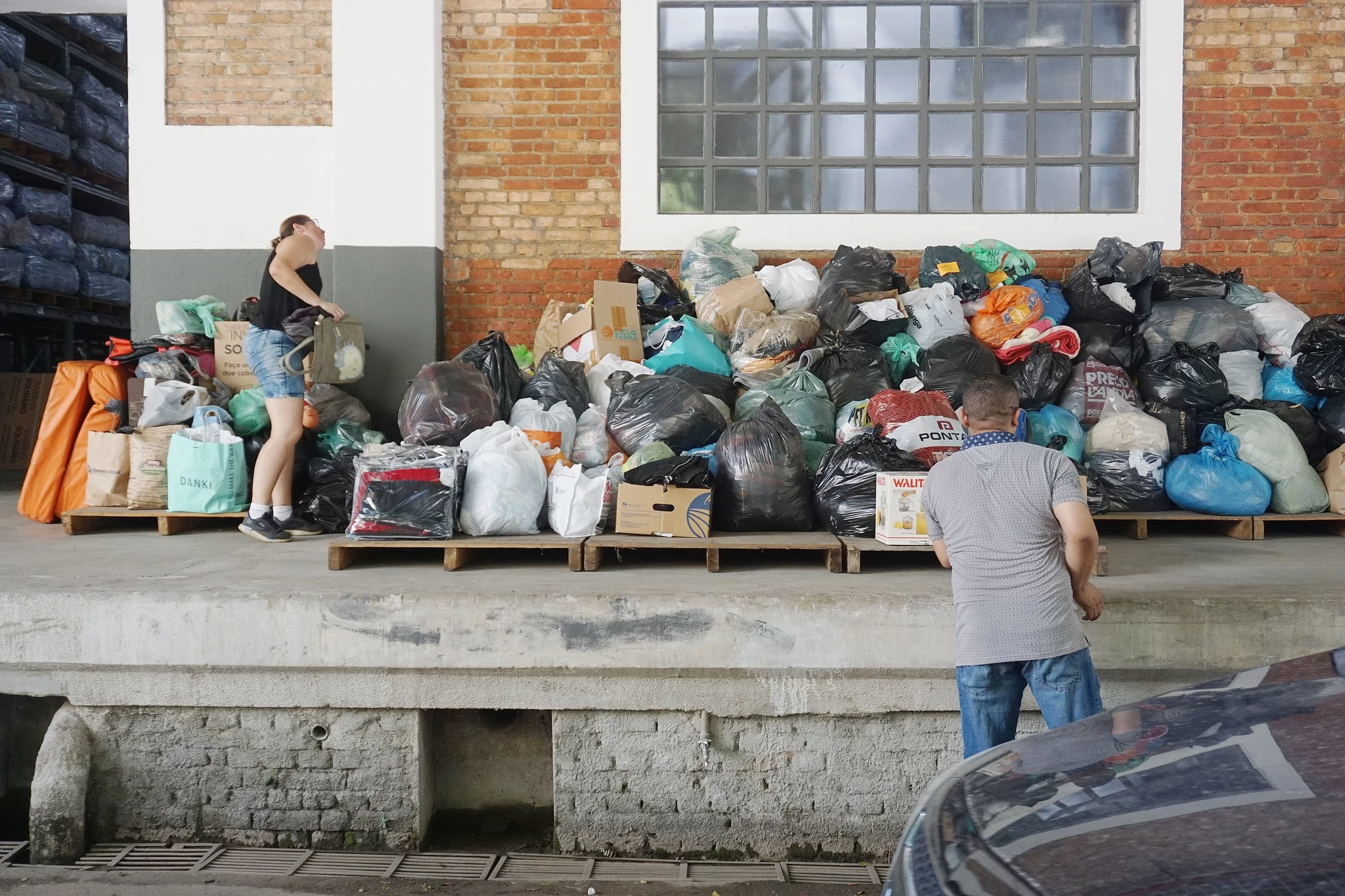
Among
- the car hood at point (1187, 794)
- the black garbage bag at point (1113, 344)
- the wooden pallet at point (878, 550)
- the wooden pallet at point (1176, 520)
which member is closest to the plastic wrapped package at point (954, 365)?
the black garbage bag at point (1113, 344)

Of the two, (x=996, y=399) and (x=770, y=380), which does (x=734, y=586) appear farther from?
(x=770, y=380)

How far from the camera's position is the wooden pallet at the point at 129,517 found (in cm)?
500

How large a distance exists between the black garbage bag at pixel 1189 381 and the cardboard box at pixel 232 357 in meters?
5.38

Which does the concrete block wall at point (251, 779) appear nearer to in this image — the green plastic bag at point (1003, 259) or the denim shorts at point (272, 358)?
the denim shorts at point (272, 358)

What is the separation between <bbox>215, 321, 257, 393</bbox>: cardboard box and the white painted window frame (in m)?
2.58

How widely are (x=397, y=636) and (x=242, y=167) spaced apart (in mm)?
4315

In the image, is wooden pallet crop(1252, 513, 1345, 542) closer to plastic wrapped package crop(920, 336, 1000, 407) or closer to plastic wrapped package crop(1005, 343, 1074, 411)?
plastic wrapped package crop(1005, 343, 1074, 411)

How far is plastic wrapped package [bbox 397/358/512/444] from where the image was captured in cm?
474

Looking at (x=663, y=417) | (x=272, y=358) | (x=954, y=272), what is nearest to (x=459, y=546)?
(x=663, y=417)

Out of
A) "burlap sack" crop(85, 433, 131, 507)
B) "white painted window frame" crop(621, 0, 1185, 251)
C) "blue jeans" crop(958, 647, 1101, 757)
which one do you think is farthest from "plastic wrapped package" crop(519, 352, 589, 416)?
"blue jeans" crop(958, 647, 1101, 757)

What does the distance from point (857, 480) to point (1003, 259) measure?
272 centimetres

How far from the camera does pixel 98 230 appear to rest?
10.1 m

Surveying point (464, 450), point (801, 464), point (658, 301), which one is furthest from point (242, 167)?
point (801, 464)

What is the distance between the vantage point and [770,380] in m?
5.45
